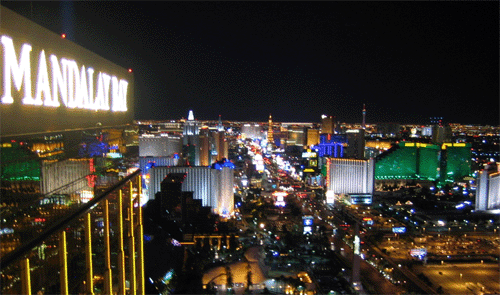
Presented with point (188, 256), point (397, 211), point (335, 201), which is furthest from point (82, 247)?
point (335, 201)

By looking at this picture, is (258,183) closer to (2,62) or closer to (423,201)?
(423,201)

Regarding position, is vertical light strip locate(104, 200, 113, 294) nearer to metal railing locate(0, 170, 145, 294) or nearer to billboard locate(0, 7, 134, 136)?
metal railing locate(0, 170, 145, 294)

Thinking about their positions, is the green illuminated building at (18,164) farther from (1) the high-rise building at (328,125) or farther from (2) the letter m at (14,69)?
(1) the high-rise building at (328,125)

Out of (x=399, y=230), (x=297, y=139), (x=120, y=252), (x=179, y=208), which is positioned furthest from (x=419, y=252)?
(x=297, y=139)

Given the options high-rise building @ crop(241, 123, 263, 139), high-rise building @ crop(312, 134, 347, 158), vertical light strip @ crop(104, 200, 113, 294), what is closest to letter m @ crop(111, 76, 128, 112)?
vertical light strip @ crop(104, 200, 113, 294)

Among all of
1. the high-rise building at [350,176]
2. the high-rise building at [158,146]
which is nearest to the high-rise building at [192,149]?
the high-rise building at [158,146]

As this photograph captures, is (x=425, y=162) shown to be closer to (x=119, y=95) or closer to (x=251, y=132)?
(x=119, y=95)

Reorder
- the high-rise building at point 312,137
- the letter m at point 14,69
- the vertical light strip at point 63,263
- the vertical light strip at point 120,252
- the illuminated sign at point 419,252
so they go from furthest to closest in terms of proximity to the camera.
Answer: the high-rise building at point 312,137 → the illuminated sign at point 419,252 → the vertical light strip at point 120,252 → the vertical light strip at point 63,263 → the letter m at point 14,69
